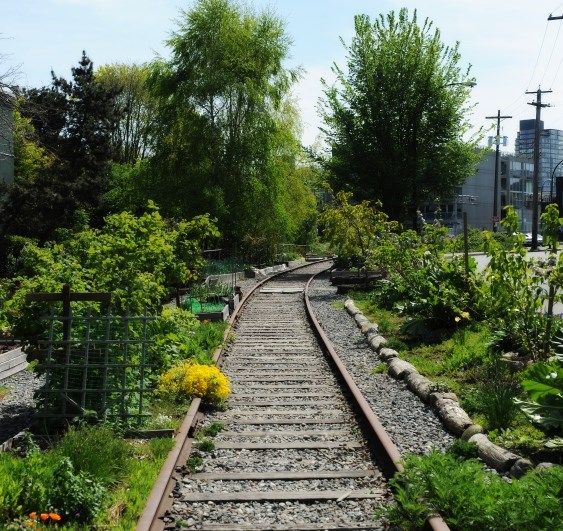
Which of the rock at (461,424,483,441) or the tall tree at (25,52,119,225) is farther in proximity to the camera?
the tall tree at (25,52,119,225)

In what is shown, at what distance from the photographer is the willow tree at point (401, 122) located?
39.8 meters

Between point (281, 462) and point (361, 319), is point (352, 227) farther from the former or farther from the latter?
point (281, 462)

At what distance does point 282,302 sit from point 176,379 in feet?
45.8

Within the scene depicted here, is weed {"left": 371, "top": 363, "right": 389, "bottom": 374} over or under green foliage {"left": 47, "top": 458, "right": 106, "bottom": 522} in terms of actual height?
under

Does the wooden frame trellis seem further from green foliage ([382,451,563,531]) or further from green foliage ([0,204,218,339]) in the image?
green foliage ([382,451,563,531])

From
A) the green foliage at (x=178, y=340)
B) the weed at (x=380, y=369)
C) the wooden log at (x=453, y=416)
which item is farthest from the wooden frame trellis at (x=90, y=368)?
the weed at (x=380, y=369)

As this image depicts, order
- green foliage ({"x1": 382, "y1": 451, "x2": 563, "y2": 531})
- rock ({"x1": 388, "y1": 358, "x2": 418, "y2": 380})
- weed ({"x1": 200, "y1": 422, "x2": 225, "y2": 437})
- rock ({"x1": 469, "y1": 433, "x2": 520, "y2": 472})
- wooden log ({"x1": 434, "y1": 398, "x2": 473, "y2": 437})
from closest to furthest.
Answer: green foliage ({"x1": 382, "y1": 451, "x2": 563, "y2": 531}) < rock ({"x1": 469, "y1": 433, "x2": 520, "y2": 472}) < wooden log ({"x1": 434, "y1": 398, "x2": 473, "y2": 437}) < weed ({"x1": 200, "y1": 422, "x2": 225, "y2": 437}) < rock ({"x1": 388, "y1": 358, "x2": 418, "y2": 380})

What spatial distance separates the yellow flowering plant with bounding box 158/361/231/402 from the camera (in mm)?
9273

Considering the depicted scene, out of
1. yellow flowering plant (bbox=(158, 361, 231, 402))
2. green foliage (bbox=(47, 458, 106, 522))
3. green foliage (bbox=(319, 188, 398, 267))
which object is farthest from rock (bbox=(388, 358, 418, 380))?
green foliage (bbox=(319, 188, 398, 267))

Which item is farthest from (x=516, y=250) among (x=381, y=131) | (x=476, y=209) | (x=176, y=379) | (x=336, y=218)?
(x=476, y=209)

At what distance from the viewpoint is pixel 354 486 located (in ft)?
20.8

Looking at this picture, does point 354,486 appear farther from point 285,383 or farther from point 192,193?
point 192,193

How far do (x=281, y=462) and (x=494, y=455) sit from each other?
194 centimetres

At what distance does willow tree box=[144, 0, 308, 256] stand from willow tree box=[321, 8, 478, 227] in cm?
529
